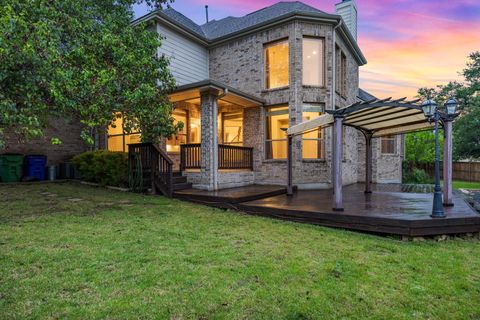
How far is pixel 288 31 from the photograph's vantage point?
10086mm

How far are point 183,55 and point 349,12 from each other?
864 centimetres

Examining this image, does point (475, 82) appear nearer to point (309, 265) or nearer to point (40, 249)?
point (309, 265)

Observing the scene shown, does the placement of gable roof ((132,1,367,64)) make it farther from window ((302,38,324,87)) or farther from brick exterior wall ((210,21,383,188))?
window ((302,38,324,87))

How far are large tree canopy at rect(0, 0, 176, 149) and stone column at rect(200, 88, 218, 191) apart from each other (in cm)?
124

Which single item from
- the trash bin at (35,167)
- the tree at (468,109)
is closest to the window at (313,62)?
the tree at (468,109)

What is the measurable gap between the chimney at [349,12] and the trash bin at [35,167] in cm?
1514

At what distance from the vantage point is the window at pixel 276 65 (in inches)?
409

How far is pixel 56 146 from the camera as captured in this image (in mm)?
11359

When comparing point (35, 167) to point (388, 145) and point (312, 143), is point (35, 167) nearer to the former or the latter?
point (312, 143)

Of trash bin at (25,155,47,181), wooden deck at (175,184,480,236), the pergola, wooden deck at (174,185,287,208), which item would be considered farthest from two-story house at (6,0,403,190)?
wooden deck at (175,184,480,236)

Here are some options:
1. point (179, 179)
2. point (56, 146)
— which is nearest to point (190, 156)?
point (179, 179)

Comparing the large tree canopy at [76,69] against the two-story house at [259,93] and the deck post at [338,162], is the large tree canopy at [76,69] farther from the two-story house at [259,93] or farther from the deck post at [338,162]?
the deck post at [338,162]

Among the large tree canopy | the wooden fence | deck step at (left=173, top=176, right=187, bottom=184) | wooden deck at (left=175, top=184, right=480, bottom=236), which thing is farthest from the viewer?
the wooden fence

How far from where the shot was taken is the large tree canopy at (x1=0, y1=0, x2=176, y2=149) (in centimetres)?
368
